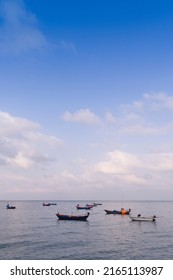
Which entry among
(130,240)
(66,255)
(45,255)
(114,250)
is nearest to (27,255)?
(45,255)

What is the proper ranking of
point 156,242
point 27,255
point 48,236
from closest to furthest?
point 27,255
point 156,242
point 48,236

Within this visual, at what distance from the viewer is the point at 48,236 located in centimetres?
6200

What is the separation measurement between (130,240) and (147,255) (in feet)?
46.2
